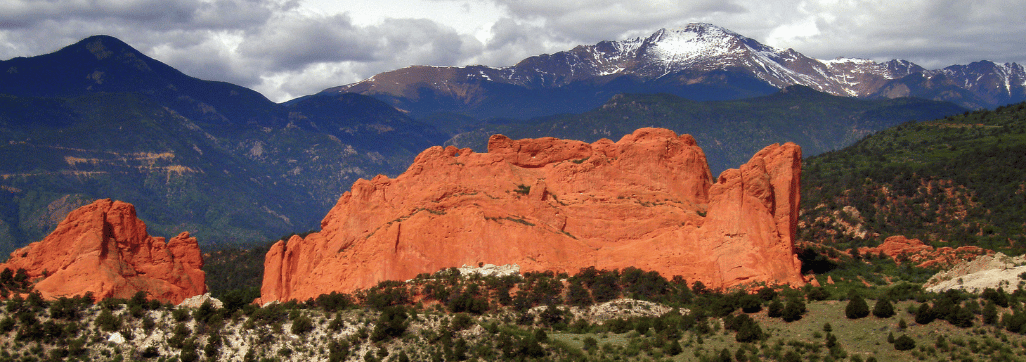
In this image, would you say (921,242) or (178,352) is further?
(921,242)

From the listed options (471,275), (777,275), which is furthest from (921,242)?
(471,275)

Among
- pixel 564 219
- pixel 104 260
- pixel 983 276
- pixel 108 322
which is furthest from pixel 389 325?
pixel 983 276

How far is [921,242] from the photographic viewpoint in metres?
78.1

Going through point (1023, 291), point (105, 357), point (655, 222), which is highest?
point (655, 222)

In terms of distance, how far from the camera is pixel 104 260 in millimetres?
55219

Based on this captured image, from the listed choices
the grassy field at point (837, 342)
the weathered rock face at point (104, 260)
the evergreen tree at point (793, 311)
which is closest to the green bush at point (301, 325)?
the weathered rock face at point (104, 260)

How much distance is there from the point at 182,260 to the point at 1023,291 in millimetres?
53628

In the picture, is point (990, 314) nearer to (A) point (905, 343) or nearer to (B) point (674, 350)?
(A) point (905, 343)

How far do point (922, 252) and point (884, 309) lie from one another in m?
30.0

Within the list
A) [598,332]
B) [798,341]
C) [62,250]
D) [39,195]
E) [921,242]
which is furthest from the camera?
[39,195]

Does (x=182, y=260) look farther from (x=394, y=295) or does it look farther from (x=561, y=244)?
(x=561, y=244)

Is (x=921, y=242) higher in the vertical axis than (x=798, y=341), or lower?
higher

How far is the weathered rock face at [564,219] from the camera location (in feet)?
181

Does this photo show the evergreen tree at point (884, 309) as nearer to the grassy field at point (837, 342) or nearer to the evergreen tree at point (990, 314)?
the grassy field at point (837, 342)
